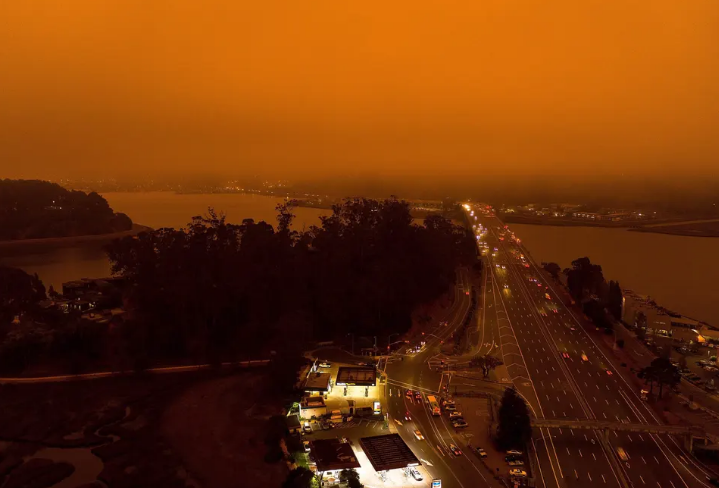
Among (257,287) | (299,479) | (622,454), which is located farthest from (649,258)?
(299,479)

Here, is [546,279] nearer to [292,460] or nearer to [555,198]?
[292,460]

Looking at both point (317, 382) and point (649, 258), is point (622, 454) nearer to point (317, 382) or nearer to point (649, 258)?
point (317, 382)

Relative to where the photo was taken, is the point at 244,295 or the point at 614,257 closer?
the point at 244,295

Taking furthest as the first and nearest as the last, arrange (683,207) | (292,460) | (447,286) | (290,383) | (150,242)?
(683,207) → (447,286) → (150,242) → (290,383) → (292,460)

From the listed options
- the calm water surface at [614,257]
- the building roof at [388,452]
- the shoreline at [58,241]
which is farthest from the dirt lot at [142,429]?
the shoreline at [58,241]

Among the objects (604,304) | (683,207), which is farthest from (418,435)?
(683,207)
